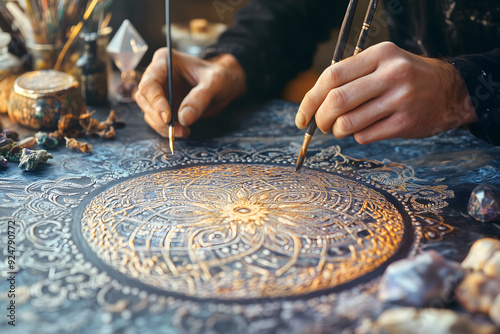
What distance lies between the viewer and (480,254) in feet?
A: 2.34

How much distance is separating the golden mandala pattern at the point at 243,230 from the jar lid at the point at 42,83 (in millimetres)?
485

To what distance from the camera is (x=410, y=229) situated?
0.88 m

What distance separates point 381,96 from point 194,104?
0.55 meters

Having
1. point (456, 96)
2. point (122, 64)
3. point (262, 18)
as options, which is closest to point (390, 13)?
point (262, 18)

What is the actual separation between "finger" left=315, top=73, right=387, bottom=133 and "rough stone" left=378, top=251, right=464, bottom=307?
1.39 feet

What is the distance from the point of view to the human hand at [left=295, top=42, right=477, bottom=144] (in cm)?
100

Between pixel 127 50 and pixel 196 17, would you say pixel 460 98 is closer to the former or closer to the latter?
pixel 127 50

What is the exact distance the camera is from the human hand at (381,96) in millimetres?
1004

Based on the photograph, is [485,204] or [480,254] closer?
[480,254]

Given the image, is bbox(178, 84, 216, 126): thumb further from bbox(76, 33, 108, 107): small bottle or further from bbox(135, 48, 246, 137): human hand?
bbox(76, 33, 108, 107): small bottle

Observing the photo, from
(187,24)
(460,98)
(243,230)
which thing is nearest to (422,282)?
(243,230)

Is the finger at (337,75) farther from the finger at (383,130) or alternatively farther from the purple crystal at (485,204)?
the purple crystal at (485,204)

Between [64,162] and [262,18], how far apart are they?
917 mm

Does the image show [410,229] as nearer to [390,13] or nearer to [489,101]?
[489,101]
